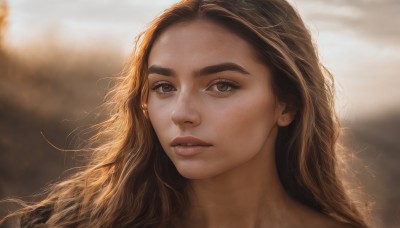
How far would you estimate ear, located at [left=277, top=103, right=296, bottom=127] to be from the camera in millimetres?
4484

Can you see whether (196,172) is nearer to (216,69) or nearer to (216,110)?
(216,110)

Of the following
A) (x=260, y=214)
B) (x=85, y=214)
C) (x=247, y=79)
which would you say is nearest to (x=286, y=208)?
(x=260, y=214)

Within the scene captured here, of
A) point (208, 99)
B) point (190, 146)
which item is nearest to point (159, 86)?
point (208, 99)

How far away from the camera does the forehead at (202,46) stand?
13.5 ft

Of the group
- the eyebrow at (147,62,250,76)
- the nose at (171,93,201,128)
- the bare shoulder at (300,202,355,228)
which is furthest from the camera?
the bare shoulder at (300,202,355,228)

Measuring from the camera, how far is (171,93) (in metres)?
4.24

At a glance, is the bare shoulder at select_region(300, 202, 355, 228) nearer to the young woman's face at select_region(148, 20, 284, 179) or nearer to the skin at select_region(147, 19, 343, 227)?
the skin at select_region(147, 19, 343, 227)

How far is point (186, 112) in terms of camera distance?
4.00m

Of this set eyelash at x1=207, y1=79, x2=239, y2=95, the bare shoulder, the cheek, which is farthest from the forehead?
the bare shoulder

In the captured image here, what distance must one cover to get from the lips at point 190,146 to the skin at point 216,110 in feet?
0.04

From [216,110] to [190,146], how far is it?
0.25m

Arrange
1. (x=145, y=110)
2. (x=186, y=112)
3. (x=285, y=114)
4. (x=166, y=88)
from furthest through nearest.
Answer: (x=145, y=110)
(x=285, y=114)
(x=166, y=88)
(x=186, y=112)

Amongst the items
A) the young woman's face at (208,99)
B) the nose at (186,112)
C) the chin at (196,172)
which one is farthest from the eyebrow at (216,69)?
the chin at (196,172)

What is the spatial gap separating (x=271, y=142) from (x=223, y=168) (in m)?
0.62
